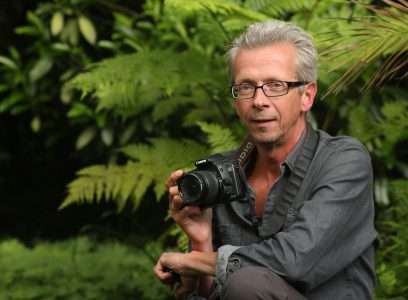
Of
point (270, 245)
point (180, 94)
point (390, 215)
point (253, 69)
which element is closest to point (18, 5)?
point (180, 94)

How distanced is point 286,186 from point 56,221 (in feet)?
13.0

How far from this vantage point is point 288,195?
284cm

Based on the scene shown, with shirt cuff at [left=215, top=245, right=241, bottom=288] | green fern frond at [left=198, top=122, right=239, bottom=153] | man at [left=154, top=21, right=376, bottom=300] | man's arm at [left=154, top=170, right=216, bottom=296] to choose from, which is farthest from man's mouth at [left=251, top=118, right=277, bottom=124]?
green fern frond at [left=198, top=122, right=239, bottom=153]

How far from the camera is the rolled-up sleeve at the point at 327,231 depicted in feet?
8.61

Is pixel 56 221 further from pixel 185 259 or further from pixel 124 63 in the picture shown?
pixel 185 259

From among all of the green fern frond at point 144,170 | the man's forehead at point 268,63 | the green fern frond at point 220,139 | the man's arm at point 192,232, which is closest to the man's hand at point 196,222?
the man's arm at point 192,232

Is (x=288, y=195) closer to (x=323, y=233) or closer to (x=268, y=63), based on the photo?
(x=323, y=233)

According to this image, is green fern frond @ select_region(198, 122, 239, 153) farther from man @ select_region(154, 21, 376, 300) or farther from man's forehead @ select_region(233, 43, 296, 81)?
man's forehead @ select_region(233, 43, 296, 81)

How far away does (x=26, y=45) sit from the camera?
629 cm

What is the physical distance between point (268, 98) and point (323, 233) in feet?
1.65

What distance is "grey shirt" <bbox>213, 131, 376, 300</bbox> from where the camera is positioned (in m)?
2.63

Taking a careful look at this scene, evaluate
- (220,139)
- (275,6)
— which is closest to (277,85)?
(220,139)

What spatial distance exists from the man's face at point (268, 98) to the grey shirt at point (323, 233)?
101mm

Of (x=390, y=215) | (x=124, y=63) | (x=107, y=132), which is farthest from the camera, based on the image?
(x=107, y=132)
